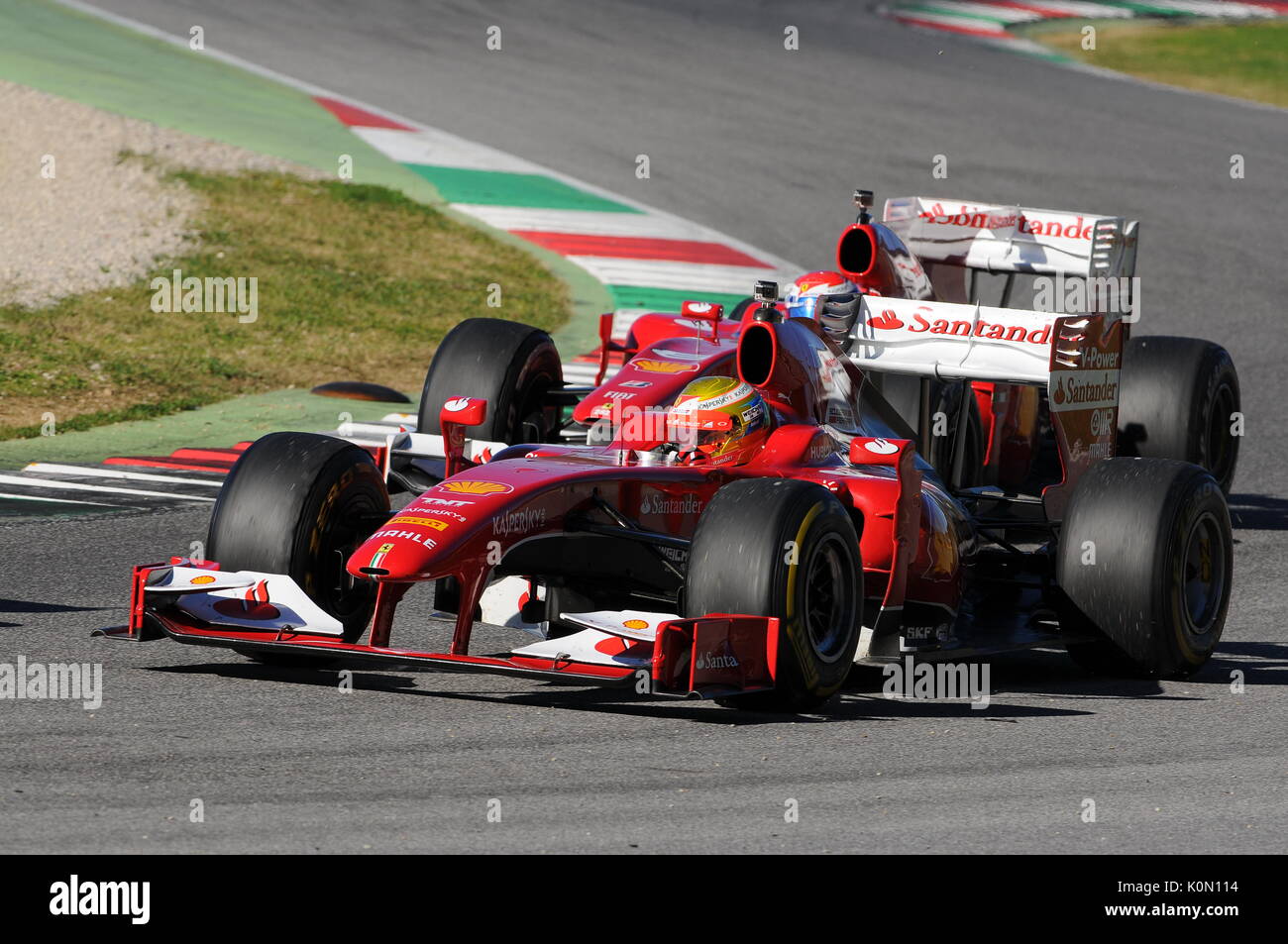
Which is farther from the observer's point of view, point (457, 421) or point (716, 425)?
point (457, 421)

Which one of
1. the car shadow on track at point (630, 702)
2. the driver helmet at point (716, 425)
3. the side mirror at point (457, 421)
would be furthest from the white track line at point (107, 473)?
the driver helmet at point (716, 425)

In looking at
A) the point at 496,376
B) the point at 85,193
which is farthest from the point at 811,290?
the point at 85,193

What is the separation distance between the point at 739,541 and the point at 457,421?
5.63 feet

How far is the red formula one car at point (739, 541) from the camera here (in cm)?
708

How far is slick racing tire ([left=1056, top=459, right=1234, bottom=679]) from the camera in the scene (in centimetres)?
830

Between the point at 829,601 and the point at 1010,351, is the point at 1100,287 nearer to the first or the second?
the point at 1010,351

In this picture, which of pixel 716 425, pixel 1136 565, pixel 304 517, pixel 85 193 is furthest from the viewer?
pixel 85 193

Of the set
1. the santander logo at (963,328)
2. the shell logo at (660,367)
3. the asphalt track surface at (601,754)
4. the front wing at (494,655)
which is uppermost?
the santander logo at (963,328)

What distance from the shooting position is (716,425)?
7.96m

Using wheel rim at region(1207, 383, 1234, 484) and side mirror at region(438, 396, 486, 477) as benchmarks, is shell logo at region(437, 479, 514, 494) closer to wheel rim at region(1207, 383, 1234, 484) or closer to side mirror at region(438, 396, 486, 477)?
side mirror at region(438, 396, 486, 477)

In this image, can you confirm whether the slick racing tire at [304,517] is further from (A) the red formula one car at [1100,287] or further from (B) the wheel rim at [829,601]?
(A) the red formula one car at [1100,287]

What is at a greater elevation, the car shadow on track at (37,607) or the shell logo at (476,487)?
the shell logo at (476,487)

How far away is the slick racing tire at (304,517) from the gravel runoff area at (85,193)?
354 inches
